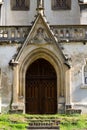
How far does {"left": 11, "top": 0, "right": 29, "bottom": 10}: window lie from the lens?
92.7ft

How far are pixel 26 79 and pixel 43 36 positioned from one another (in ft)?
8.68

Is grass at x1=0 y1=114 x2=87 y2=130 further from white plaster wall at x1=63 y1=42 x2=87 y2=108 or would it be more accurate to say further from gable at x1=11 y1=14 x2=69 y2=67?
gable at x1=11 y1=14 x2=69 y2=67

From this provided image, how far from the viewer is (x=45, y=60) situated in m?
25.6

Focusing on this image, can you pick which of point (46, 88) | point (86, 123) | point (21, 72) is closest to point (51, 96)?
point (46, 88)

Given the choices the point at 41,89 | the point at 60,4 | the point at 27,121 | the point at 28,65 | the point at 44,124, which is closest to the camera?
the point at 44,124

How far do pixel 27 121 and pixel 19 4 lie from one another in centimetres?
917

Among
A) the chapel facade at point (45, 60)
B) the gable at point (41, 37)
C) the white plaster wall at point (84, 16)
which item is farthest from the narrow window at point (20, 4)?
the white plaster wall at point (84, 16)

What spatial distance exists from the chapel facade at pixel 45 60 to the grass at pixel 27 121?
167cm

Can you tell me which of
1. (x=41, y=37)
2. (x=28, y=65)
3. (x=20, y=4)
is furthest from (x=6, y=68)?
(x=20, y=4)

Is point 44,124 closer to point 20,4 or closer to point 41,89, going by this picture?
point 41,89

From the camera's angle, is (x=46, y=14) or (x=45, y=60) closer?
(x=45, y=60)

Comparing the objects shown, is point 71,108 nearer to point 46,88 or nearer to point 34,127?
point 46,88

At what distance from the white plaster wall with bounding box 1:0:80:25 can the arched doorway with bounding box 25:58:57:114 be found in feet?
11.7

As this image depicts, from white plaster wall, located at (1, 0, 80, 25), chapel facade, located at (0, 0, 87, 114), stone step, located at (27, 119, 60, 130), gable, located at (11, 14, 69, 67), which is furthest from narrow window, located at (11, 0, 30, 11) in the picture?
stone step, located at (27, 119, 60, 130)
